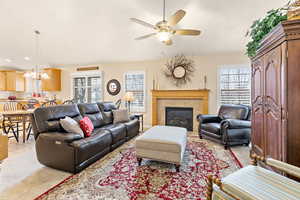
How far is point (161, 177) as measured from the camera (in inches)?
81.5

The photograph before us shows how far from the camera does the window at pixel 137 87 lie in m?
5.65

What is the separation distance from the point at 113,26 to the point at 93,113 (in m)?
2.43

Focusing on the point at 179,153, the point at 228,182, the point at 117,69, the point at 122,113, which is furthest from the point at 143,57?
the point at 228,182

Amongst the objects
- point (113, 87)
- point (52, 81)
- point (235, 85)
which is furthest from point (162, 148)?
point (52, 81)

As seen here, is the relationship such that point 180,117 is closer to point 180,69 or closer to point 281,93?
point 180,69

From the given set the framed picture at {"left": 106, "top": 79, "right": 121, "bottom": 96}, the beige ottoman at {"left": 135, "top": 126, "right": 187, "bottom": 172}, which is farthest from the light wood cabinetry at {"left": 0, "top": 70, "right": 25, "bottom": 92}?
the beige ottoman at {"left": 135, "top": 126, "right": 187, "bottom": 172}

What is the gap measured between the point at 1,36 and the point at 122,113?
4608 mm

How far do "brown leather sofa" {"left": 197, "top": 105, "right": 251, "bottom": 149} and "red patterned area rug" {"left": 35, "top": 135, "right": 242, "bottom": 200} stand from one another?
474 millimetres

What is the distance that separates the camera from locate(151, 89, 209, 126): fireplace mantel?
4789 mm

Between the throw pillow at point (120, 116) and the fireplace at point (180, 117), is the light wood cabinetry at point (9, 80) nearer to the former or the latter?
the throw pillow at point (120, 116)

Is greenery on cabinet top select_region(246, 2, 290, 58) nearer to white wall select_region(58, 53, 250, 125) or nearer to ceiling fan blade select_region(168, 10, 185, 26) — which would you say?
ceiling fan blade select_region(168, 10, 185, 26)

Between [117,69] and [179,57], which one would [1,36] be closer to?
[117,69]

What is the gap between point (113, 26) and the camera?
4.03 metres

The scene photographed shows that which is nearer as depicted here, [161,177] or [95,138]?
[161,177]
